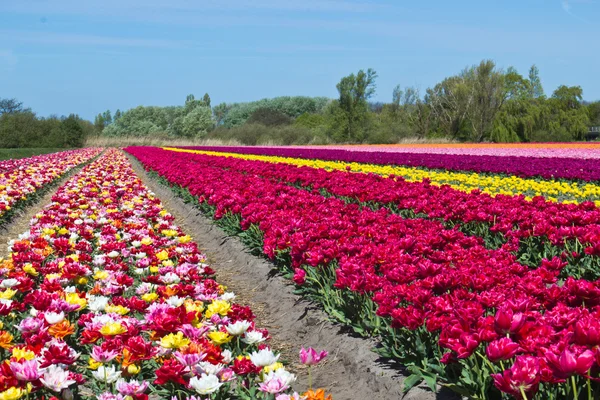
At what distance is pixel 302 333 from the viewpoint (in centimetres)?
450

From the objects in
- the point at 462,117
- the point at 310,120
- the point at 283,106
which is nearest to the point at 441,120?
the point at 462,117

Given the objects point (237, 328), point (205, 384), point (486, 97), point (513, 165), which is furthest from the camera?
point (486, 97)

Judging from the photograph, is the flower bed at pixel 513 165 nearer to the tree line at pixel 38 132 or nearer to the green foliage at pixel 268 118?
the tree line at pixel 38 132

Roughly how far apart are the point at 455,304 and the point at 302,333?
6.92ft

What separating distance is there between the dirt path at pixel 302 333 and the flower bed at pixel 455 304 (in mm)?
138

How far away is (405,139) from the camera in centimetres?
5412

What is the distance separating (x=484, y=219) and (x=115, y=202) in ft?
20.8

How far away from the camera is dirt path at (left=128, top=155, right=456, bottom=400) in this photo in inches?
132

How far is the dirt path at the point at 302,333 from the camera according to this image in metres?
3.35

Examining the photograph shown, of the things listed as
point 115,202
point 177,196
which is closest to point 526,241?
point 115,202

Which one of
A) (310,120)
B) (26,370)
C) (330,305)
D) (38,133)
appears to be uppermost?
(310,120)

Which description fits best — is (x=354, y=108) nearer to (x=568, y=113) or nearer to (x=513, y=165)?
(x=568, y=113)

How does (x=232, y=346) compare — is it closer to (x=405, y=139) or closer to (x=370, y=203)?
(x=370, y=203)

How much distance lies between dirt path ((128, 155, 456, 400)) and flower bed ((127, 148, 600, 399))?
0.45 feet
